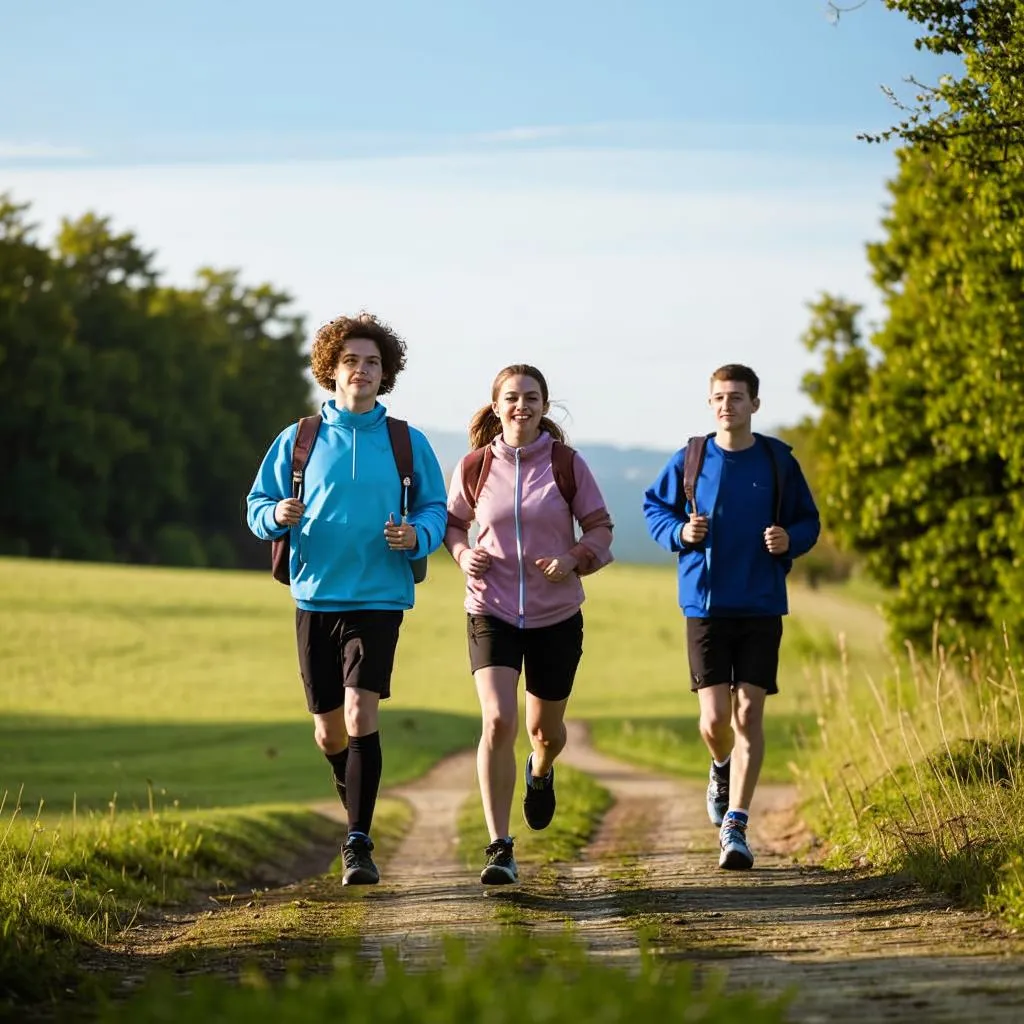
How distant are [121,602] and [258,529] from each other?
1537 inches

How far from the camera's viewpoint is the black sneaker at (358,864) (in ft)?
30.8

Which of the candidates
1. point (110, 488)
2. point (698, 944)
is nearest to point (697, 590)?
point (698, 944)

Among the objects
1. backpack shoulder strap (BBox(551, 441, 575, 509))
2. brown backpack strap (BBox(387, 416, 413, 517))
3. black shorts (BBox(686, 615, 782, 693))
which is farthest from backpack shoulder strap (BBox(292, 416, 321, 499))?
black shorts (BBox(686, 615, 782, 693))

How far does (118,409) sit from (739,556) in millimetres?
80010

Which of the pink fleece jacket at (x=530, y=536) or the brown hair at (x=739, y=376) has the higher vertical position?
the brown hair at (x=739, y=376)

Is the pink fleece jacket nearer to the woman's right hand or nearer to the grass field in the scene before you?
the woman's right hand

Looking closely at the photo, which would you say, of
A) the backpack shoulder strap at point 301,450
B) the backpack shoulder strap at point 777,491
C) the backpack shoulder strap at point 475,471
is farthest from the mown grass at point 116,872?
the backpack shoulder strap at point 777,491

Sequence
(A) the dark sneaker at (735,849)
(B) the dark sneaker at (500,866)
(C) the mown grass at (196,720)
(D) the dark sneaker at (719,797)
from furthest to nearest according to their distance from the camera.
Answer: (D) the dark sneaker at (719,797) < (C) the mown grass at (196,720) < (A) the dark sneaker at (735,849) < (B) the dark sneaker at (500,866)

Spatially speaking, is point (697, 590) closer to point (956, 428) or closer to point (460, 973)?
point (460, 973)

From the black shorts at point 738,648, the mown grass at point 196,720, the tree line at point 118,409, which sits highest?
the tree line at point 118,409

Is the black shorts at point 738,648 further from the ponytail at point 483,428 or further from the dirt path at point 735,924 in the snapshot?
the ponytail at point 483,428

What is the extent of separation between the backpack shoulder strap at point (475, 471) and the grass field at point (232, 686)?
19.9ft

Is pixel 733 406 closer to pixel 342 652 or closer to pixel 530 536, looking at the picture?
pixel 530 536

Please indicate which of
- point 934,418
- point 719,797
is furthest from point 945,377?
point 719,797
